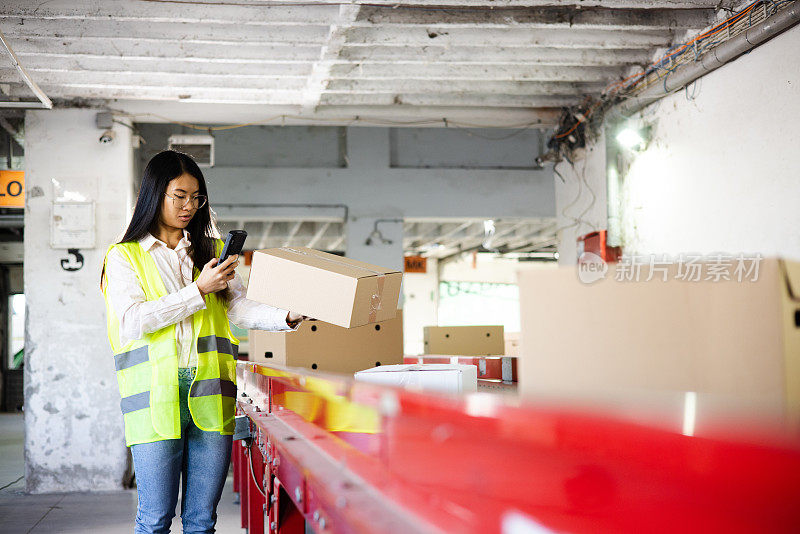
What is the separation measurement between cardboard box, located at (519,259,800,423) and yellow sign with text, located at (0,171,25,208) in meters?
5.82

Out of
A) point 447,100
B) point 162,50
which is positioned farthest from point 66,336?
point 447,100

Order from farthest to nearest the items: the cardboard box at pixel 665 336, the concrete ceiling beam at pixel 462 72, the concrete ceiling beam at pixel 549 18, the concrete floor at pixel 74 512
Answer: the concrete ceiling beam at pixel 462 72
the concrete floor at pixel 74 512
the concrete ceiling beam at pixel 549 18
the cardboard box at pixel 665 336

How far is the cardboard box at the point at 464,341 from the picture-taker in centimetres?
619

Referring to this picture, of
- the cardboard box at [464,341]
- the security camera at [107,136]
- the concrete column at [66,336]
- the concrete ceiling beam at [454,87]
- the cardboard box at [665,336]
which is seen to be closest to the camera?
the cardboard box at [665,336]

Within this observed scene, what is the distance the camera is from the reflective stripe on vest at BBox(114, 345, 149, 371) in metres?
2.07

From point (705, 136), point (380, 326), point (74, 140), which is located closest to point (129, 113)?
point (74, 140)

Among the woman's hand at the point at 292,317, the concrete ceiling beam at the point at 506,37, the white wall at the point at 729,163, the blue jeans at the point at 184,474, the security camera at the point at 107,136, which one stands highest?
the concrete ceiling beam at the point at 506,37

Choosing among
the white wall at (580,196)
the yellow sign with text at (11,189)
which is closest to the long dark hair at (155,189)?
the white wall at (580,196)

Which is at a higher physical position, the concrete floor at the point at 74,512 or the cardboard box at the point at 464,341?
the cardboard box at the point at 464,341

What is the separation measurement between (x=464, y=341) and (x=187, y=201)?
4.38 m
